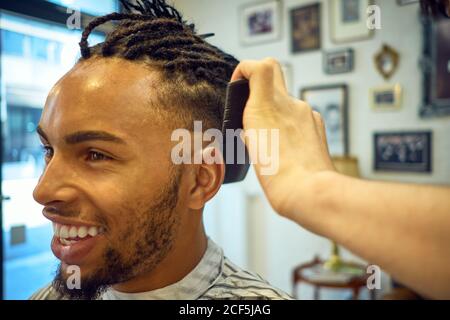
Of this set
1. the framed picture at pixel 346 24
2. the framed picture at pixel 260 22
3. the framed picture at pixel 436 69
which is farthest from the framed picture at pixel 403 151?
the framed picture at pixel 260 22

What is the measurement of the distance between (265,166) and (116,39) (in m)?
0.45

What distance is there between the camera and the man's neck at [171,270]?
81 cm

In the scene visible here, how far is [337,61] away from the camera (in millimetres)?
1955

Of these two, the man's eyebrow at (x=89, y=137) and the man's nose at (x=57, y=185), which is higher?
the man's eyebrow at (x=89, y=137)

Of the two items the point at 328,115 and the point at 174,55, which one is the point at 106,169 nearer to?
the point at 174,55

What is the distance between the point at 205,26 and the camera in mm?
914

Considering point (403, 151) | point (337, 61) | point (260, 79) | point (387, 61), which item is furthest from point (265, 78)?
point (403, 151)

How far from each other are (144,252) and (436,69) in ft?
5.77

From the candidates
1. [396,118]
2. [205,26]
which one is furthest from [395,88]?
[205,26]

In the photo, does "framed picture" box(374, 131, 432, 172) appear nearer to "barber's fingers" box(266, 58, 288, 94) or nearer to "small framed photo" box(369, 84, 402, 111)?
"small framed photo" box(369, 84, 402, 111)

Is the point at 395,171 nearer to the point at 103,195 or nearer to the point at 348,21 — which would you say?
the point at 348,21

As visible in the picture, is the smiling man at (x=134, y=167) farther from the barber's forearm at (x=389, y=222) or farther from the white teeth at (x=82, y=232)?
the barber's forearm at (x=389, y=222)

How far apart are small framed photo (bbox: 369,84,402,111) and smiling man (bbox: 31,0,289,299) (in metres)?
1.39

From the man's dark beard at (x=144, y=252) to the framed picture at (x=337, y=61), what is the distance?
1.44m
